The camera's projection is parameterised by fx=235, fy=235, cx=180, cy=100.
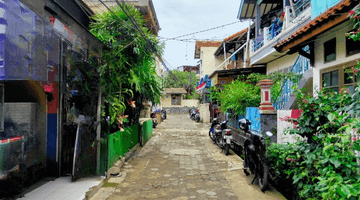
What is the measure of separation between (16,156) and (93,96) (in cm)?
167

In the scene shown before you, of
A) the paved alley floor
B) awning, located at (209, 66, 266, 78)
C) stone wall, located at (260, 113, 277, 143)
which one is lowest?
the paved alley floor

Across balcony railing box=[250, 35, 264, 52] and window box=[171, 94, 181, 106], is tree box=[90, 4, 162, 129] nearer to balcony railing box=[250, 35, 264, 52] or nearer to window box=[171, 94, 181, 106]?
balcony railing box=[250, 35, 264, 52]

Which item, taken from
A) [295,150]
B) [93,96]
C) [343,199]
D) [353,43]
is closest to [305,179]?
[295,150]

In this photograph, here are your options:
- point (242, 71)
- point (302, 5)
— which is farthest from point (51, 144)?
point (242, 71)

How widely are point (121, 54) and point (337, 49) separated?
15.8ft

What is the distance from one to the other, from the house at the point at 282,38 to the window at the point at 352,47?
3.99 feet

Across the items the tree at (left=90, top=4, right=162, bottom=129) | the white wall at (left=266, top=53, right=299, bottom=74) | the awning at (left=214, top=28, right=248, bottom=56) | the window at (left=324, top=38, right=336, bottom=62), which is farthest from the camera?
the awning at (left=214, top=28, right=248, bottom=56)

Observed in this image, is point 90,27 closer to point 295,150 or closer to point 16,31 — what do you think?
point 16,31

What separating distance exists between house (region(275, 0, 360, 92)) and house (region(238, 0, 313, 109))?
1.44ft

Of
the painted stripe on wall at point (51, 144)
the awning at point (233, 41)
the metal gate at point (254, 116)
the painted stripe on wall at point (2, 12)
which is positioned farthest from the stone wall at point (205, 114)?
the painted stripe on wall at point (2, 12)

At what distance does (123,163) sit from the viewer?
6.33 meters

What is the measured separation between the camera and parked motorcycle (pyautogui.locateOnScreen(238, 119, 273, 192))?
14.6ft

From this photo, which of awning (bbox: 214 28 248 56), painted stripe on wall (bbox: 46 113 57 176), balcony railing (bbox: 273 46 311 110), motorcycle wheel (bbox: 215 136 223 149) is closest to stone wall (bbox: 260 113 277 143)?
balcony railing (bbox: 273 46 311 110)

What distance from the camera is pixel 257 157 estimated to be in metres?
4.80
